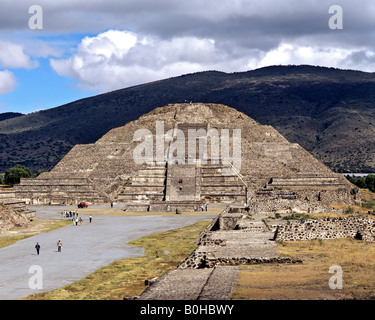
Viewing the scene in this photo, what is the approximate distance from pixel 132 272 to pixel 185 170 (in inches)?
1808

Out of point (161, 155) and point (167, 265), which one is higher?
point (161, 155)

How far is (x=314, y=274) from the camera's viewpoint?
17.0 m

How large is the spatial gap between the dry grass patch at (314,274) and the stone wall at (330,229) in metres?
1.12

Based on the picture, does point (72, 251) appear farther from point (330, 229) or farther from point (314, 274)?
point (314, 274)

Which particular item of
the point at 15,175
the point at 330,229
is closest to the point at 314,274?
the point at 330,229

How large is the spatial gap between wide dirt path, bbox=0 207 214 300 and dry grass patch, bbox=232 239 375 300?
9.57 meters

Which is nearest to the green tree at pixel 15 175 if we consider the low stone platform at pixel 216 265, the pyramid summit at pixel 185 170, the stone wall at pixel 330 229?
the pyramid summit at pixel 185 170

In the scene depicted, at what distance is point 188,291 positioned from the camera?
15.6 metres

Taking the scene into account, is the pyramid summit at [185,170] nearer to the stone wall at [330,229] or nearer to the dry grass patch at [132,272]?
the dry grass patch at [132,272]

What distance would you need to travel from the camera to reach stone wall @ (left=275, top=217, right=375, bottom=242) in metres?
24.0

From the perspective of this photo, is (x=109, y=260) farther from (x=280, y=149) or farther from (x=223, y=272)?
(x=280, y=149)

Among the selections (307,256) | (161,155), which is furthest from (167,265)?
(161,155)
